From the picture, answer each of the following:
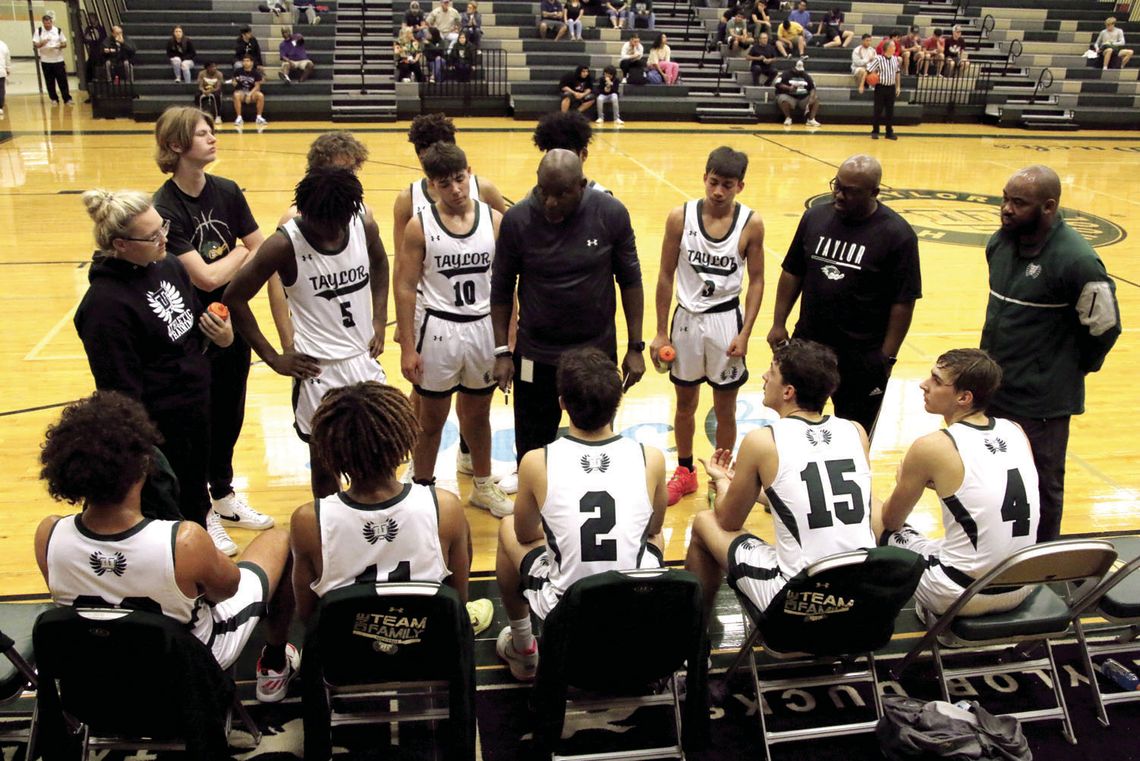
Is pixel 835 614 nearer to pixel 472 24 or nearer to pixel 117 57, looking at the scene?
pixel 117 57

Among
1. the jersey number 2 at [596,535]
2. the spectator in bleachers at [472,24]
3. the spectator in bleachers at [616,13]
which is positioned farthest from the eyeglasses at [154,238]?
the spectator in bleachers at [616,13]

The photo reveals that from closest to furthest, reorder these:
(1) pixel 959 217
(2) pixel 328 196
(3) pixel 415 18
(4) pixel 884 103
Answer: (2) pixel 328 196 < (1) pixel 959 217 < (4) pixel 884 103 < (3) pixel 415 18

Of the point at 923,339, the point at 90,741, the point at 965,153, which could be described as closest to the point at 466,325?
the point at 90,741

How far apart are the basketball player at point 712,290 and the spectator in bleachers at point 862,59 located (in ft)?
54.5

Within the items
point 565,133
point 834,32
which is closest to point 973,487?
point 565,133

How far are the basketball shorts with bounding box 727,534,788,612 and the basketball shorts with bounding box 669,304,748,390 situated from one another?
1496mm

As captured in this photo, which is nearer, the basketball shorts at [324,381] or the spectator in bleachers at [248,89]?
the basketball shorts at [324,381]

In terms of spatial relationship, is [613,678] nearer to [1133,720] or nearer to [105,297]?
[1133,720]

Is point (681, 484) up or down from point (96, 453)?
down

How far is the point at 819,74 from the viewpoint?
20031 millimetres

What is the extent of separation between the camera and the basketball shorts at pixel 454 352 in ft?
14.6

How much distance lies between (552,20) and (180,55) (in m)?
Answer: 7.27

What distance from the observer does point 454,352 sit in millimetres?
4465

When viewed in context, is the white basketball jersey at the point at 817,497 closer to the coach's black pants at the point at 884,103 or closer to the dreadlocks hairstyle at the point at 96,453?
the dreadlocks hairstyle at the point at 96,453
